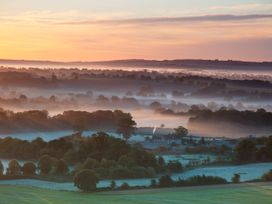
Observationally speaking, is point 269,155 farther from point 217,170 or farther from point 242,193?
point 242,193

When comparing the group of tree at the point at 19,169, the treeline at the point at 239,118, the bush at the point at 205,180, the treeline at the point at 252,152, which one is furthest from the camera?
the treeline at the point at 239,118

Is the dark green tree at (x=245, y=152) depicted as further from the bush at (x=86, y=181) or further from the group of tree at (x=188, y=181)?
the bush at (x=86, y=181)

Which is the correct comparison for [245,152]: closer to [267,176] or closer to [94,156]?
[267,176]

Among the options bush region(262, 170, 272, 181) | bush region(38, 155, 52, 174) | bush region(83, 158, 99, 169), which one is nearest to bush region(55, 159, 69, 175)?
bush region(38, 155, 52, 174)

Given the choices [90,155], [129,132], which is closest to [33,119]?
[129,132]

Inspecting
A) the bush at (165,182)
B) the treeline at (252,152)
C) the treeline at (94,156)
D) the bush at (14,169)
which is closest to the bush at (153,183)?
the bush at (165,182)

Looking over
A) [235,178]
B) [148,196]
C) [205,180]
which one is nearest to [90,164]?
[205,180]
